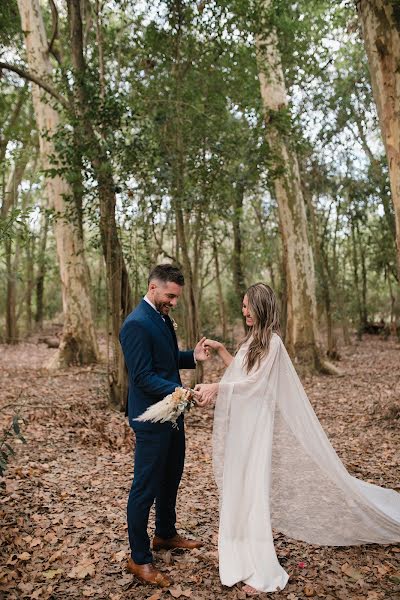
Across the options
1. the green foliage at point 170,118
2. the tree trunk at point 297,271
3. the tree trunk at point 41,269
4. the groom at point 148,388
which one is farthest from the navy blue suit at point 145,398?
the tree trunk at point 41,269

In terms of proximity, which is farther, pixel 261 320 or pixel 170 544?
pixel 170 544

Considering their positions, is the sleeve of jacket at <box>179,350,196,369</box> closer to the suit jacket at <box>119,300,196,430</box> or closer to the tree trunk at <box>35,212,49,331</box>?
the suit jacket at <box>119,300,196,430</box>

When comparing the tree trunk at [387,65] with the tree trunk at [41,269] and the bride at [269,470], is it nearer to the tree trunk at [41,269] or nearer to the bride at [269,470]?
the bride at [269,470]

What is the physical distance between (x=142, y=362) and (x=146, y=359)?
0.04 meters

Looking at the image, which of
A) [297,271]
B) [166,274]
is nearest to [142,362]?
[166,274]

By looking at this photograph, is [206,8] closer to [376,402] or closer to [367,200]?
[376,402]

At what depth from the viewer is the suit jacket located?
372cm

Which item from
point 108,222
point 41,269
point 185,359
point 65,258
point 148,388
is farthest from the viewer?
point 41,269

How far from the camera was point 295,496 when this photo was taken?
4.10m

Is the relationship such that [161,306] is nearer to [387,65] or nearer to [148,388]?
[148,388]

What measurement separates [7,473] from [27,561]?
1.84 metres

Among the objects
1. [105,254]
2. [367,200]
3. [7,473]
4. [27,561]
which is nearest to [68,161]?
[105,254]

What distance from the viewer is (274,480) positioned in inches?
160

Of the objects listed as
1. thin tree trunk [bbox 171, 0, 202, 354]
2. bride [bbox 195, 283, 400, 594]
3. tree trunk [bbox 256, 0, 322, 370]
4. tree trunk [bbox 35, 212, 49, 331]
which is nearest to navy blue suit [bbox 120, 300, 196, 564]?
bride [bbox 195, 283, 400, 594]
